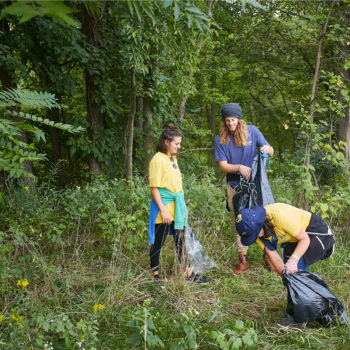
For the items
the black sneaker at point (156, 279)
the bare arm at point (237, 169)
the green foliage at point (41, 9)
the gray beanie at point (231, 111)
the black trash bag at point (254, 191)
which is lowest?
the black sneaker at point (156, 279)

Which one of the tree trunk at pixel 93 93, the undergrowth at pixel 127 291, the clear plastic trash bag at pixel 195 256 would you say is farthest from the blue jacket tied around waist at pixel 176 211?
the tree trunk at pixel 93 93

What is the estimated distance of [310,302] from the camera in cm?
272

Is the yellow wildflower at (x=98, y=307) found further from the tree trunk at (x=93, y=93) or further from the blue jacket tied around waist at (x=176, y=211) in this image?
the tree trunk at (x=93, y=93)

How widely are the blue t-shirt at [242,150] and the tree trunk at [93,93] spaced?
128 inches

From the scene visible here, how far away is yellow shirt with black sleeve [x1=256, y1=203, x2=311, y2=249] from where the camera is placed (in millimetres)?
2963

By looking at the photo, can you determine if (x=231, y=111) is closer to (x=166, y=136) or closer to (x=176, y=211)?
(x=166, y=136)

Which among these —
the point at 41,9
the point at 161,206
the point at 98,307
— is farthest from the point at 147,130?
the point at 41,9

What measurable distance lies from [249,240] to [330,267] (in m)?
1.65

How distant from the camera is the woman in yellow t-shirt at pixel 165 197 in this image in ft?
11.3

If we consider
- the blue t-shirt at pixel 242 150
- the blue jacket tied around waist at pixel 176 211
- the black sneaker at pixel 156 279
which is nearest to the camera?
the black sneaker at pixel 156 279

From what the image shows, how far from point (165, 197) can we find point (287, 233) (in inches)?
46.4

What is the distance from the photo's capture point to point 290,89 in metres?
11.4

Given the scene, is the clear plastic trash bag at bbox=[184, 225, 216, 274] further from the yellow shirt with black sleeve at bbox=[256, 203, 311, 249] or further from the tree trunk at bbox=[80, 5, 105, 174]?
the tree trunk at bbox=[80, 5, 105, 174]

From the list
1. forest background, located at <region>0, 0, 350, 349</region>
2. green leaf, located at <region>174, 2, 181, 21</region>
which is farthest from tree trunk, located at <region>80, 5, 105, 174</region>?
green leaf, located at <region>174, 2, 181, 21</region>
